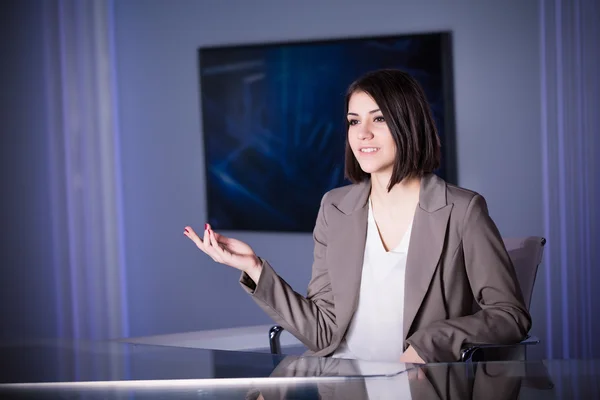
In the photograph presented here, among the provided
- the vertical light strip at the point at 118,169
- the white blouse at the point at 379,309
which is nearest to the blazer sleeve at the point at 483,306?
the white blouse at the point at 379,309

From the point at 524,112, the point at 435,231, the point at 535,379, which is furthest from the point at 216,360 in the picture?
the point at 524,112

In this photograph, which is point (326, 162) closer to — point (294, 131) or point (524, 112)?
point (294, 131)

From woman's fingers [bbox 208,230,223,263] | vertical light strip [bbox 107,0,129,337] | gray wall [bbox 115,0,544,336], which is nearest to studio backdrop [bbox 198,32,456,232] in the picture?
gray wall [bbox 115,0,544,336]

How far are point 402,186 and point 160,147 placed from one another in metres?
2.91

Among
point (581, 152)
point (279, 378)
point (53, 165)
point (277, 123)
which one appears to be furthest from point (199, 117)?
point (279, 378)

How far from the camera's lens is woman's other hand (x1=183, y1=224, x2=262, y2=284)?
203 centimetres

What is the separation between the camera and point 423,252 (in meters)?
2.16

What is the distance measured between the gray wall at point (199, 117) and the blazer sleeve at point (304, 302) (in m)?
2.04

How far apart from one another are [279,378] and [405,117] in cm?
97

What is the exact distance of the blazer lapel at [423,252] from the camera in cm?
215

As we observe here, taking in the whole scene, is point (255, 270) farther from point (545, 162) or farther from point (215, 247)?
point (545, 162)

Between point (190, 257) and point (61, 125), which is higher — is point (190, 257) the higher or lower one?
the lower one

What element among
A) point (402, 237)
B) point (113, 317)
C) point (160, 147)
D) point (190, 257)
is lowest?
point (113, 317)

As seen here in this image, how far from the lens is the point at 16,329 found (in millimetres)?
4582
